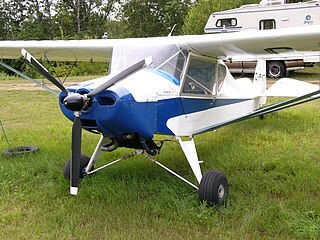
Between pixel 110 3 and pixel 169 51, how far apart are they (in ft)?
124

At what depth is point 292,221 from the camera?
342 centimetres

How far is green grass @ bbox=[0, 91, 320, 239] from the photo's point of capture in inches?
133

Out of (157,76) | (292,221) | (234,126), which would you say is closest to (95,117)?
(157,76)

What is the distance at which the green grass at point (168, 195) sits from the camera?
3379 millimetres

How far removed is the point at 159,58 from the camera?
14.0ft

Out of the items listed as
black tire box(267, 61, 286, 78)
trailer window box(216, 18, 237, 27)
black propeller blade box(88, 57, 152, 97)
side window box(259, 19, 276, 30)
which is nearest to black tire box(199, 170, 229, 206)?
black propeller blade box(88, 57, 152, 97)

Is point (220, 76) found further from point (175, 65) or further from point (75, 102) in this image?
point (75, 102)

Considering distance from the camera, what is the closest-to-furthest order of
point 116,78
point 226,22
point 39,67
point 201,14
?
1. point 116,78
2. point 39,67
3. point 226,22
4. point 201,14

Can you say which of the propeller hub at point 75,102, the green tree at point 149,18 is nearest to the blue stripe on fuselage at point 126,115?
the propeller hub at point 75,102

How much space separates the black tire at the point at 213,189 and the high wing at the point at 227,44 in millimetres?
1535

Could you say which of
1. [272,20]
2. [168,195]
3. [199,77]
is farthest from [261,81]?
[272,20]

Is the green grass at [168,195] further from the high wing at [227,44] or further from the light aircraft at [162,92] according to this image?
the high wing at [227,44]

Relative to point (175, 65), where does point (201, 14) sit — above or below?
above

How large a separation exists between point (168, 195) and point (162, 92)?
116cm
